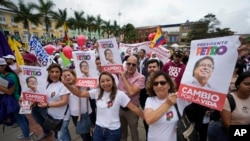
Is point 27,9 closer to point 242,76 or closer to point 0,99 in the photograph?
point 0,99

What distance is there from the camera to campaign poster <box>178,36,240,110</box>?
1.68 m

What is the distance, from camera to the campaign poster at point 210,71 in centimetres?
168

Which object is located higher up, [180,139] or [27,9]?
[27,9]

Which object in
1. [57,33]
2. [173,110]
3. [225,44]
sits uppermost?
[57,33]

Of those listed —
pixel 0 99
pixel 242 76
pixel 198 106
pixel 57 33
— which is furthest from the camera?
pixel 57 33

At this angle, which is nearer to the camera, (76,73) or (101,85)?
(101,85)

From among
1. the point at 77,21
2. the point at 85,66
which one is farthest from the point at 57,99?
the point at 77,21

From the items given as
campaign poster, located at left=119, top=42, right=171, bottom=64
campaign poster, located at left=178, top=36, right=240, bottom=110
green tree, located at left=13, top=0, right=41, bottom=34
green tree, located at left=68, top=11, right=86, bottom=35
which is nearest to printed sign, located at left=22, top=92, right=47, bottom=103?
campaign poster, located at left=178, top=36, right=240, bottom=110

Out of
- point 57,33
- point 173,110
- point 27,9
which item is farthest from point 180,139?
point 57,33

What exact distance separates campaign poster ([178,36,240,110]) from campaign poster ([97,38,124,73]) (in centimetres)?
153

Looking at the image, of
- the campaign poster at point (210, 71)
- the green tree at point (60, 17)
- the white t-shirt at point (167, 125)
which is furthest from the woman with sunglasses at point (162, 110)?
the green tree at point (60, 17)

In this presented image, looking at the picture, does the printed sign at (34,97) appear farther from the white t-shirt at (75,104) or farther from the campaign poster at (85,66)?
the campaign poster at (85,66)

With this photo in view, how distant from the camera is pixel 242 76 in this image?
2172 mm

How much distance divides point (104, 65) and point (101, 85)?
837mm
